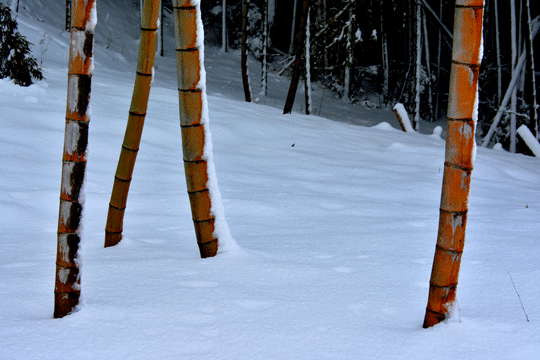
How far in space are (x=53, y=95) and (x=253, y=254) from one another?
17.2 feet

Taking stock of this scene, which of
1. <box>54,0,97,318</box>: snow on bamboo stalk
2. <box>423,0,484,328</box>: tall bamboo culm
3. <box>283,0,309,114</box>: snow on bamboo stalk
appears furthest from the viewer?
<box>283,0,309,114</box>: snow on bamboo stalk

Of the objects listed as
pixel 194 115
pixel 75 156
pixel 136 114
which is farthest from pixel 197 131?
pixel 75 156

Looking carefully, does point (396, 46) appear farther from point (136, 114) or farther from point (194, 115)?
point (194, 115)

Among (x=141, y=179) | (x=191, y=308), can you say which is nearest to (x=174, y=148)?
(x=141, y=179)

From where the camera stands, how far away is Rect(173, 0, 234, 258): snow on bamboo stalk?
199cm

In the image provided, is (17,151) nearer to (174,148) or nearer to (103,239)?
(174,148)

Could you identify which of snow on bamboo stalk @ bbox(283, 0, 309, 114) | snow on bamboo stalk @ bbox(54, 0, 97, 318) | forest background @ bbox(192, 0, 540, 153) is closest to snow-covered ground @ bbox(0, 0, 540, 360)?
snow on bamboo stalk @ bbox(54, 0, 97, 318)

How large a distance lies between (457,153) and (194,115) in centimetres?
115

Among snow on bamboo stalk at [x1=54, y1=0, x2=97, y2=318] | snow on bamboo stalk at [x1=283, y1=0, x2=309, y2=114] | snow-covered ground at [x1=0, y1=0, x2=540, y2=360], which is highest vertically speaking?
snow on bamboo stalk at [x1=283, y1=0, x2=309, y2=114]

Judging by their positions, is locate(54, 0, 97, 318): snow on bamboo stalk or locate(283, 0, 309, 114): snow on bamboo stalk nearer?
locate(54, 0, 97, 318): snow on bamboo stalk

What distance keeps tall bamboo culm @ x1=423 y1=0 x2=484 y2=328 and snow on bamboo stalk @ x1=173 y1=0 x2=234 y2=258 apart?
1087 millimetres

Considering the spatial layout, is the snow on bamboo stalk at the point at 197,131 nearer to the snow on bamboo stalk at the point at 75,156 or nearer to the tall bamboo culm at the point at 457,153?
the snow on bamboo stalk at the point at 75,156

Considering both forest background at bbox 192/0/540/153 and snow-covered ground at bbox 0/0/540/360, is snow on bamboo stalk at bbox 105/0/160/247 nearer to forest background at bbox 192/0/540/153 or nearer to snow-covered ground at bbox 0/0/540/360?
snow-covered ground at bbox 0/0/540/360

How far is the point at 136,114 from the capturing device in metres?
2.43
